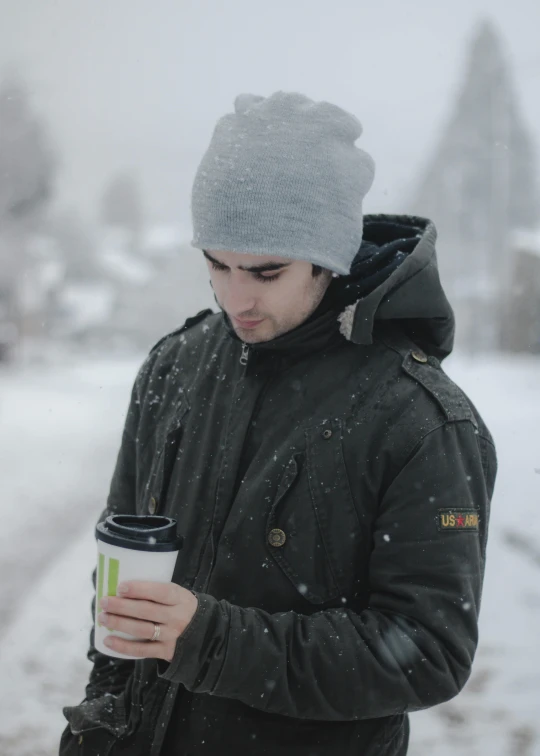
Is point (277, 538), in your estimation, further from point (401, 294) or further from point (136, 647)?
point (401, 294)

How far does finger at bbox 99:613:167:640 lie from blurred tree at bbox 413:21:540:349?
2194 cm

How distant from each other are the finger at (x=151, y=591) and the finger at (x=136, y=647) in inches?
3.1

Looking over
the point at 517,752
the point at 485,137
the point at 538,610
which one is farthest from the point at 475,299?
Answer: the point at 517,752

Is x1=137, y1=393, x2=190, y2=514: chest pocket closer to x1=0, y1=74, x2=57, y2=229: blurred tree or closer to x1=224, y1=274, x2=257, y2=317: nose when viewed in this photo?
x1=224, y1=274, x2=257, y2=317: nose

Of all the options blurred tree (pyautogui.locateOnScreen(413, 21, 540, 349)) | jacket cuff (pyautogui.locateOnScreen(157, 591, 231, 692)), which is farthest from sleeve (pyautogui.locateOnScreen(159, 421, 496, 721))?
blurred tree (pyautogui.locateOnScreen(413, 21, 540, 349))

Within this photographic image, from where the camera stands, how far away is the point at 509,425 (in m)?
8.98

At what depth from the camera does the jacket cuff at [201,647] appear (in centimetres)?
132

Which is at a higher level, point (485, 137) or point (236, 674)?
point (485, 137)

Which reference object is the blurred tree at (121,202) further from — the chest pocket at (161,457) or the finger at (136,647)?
the finger at (136,647)

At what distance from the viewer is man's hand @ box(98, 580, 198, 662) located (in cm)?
127

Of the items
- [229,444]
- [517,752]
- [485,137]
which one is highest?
[485,137]

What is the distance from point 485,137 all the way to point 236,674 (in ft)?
83.1

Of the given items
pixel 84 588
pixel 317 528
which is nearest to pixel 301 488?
pixel 317 528

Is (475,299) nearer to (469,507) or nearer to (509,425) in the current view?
(509,425)
